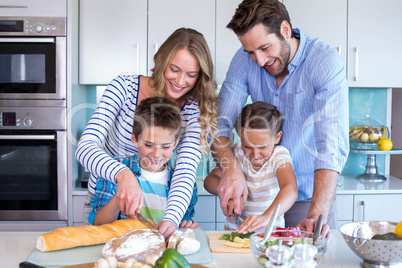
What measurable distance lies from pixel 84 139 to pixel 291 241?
0.76 meters

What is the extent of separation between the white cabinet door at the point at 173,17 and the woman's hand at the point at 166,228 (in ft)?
5.04

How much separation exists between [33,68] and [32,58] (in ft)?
0.18

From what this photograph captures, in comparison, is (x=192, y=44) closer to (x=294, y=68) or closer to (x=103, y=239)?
(x=294, y=68)

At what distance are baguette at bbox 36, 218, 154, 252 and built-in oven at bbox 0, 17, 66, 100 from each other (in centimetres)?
147

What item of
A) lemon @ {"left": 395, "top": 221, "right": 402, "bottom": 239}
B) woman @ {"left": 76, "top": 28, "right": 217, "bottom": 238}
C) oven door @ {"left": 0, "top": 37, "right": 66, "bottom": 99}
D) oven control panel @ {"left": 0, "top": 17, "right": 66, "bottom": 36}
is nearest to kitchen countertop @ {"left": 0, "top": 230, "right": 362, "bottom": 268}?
lemon @ {"left": 395, "top": 221, "right": 402, "bottom": 239}

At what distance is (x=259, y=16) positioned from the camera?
5.19 ft

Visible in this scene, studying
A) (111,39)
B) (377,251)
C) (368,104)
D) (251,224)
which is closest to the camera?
(377,251)

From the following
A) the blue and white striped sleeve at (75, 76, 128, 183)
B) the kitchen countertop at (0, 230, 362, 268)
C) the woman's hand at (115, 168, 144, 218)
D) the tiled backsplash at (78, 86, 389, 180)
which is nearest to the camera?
the kitchen countertop at (0, 230, 362, 268)

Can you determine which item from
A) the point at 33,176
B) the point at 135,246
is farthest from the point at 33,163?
the point at 135,246

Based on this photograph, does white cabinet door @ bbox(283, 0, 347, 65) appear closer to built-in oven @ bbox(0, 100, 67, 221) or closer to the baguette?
built-in oven @ bbox(0, 100, 67, 221)

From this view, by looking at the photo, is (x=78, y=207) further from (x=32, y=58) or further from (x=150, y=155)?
(x=150, y=155)

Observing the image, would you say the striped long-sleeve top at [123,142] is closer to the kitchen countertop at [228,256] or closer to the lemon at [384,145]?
the kitchen countertop at [228,256]

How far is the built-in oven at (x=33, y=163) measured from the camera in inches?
101

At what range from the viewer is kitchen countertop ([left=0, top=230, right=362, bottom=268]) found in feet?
3.74
